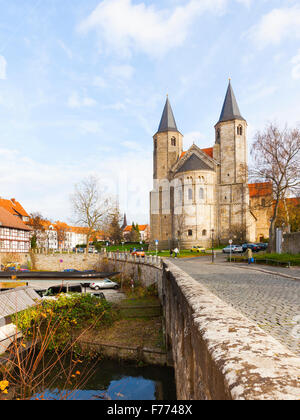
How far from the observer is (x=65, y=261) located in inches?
1810

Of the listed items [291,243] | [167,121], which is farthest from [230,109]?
[291,243]

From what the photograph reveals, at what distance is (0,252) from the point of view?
4212 centimetres

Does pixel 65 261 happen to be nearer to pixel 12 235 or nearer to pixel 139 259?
pixel 12 235

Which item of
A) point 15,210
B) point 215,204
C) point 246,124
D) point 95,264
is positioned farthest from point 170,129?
point 15,210

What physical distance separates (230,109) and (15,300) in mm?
51446

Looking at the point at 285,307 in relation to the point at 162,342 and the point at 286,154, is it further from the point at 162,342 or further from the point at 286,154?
the point at 286,154

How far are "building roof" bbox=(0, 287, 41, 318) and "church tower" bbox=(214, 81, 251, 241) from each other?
38847 millimetres

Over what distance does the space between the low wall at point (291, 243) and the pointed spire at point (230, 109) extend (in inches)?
1296

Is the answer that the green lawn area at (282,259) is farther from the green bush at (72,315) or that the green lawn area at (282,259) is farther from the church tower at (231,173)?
the church tower at (231,173)

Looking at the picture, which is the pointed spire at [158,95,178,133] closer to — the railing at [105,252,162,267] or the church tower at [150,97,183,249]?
the church tower at [150,97,183,249]

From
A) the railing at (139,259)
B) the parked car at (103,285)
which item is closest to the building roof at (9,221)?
the railing at (139,259)

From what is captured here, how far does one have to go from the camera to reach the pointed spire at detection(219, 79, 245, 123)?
5313 cm

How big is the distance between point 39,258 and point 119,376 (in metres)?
37.8

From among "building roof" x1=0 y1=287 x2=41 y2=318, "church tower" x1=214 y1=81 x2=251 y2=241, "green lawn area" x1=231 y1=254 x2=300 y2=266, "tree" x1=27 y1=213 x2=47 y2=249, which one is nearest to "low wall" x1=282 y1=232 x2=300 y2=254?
"green lawn area" x1=231 y1=254 x2=300 y2=266
